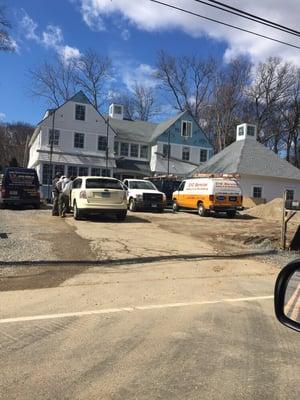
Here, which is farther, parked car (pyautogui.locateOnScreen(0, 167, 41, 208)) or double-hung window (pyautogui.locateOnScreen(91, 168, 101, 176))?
double-hung window (pyautogui.locateOnScreen(91, 168, 101, 176))

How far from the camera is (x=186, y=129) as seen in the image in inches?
2036

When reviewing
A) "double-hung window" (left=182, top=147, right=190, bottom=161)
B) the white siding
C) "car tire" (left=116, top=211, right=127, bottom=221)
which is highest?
"double-hung window" (left=182, top=147, right=190, bottom=161)

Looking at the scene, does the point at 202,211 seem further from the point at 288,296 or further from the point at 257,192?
the point at 288,296

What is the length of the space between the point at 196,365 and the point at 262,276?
6008mm

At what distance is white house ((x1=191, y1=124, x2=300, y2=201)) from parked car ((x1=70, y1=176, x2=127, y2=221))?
21.2 metres

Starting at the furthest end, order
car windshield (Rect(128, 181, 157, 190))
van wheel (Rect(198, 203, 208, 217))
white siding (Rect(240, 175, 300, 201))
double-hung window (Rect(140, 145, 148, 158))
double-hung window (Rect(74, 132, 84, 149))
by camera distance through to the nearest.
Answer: double-hung window (Rect(140, 145, 148, 158))
double-hung window (Rect(74, 132, 84, 149))
white siding (Rect(240, 175, 300, 201))
car windshield (Rect(128, 181, 157, 190))
van wheel (Rect(198, 203, 208, 217))

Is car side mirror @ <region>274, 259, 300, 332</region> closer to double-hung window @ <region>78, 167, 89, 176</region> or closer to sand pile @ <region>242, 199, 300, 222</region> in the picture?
sand pile @ <region>242, 199, 300, 222</region>

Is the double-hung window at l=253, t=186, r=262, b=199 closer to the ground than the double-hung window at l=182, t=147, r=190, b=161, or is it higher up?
closer to the ground

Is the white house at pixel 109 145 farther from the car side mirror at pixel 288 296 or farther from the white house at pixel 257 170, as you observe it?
the car side mirror at pixel 288 296

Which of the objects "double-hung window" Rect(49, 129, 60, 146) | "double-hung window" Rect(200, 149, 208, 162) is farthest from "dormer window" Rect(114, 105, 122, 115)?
"double-hung window" Rect(49, 129, 60, 146)

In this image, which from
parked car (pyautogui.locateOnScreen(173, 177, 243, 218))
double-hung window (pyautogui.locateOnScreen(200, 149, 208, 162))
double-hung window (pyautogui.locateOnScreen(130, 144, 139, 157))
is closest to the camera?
parked car (pyautogui.locateOnScreen(173, 177, 243, 218))

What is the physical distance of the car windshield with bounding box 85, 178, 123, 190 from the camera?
20.7 m

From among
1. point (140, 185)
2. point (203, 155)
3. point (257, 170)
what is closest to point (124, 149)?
point (203, 155)

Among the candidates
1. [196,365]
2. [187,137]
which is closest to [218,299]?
[196,365]
